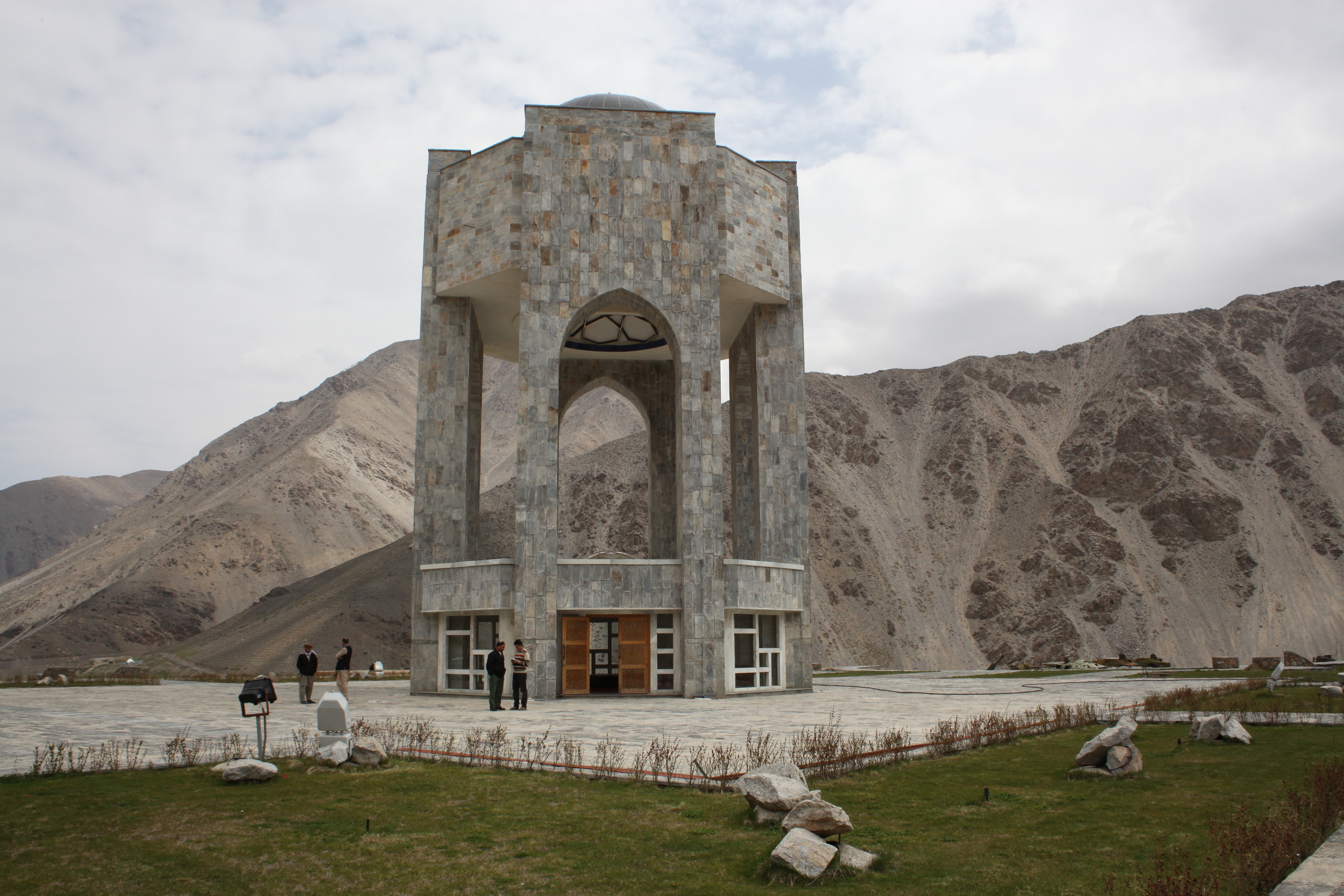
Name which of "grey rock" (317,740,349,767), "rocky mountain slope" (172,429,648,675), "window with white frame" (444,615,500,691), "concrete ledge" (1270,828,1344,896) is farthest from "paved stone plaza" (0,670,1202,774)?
"rocky mountain slope" (172,429,648,675)

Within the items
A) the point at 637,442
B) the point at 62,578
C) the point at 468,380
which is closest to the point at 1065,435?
the point at 637,442

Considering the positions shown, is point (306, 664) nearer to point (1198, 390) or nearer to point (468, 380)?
point (468, 380)

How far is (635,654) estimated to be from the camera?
26375mm

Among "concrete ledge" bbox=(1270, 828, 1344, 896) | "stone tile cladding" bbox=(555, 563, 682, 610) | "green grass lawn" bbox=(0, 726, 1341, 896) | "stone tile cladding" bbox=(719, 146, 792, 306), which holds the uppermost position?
"stone tile cladding" bbox=(719, 146, 792, 306)

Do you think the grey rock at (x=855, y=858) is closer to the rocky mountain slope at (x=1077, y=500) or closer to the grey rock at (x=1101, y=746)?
the grey rock at (x=1101, y=746)

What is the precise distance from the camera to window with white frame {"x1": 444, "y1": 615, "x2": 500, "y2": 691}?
26.8 m

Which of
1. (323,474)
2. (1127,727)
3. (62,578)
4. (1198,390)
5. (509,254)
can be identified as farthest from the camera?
(323,474)

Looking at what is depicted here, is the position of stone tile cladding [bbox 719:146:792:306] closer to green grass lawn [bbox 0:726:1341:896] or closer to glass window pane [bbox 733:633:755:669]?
glass window pane [bbox 733:633:755:669]

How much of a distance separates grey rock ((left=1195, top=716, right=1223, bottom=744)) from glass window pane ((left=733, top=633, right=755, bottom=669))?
49.9ft

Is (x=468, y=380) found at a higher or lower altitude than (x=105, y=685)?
higher

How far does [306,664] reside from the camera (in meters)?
22.6

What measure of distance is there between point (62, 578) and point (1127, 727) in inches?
3545

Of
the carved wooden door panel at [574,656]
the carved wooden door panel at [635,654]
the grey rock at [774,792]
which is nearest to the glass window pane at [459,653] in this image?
the carved wooden door panel at [574,656]

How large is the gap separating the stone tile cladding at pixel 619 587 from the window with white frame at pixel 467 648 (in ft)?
8.04
